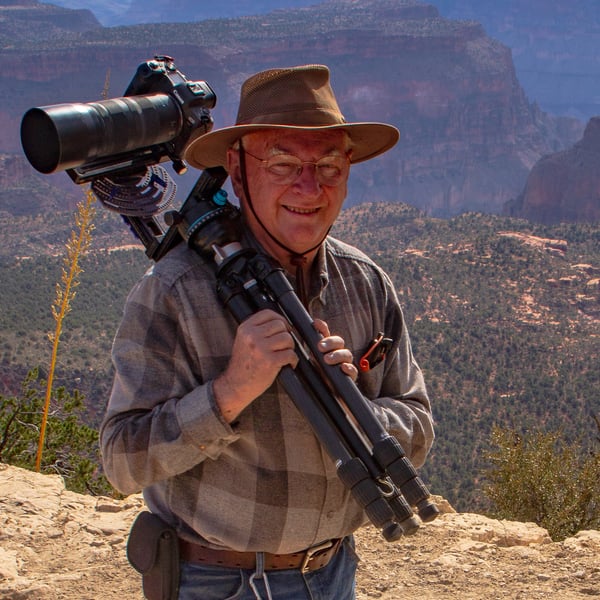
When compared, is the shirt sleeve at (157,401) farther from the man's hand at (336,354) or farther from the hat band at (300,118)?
the hat band at (300,118)

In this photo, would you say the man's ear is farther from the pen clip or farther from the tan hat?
the pen clip

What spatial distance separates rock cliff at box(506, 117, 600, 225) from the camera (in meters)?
83.8

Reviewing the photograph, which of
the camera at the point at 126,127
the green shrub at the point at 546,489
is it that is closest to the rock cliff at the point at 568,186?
the green shrub at the point at 546,489

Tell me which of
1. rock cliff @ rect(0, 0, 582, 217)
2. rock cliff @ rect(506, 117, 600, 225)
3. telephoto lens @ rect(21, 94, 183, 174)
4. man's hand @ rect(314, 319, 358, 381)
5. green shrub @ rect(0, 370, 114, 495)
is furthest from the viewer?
rock cliff @ rect(0, 0, 582, 217)

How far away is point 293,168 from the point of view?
2184mm

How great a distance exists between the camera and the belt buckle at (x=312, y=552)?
2.23 m

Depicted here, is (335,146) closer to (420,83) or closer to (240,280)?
(240,280)

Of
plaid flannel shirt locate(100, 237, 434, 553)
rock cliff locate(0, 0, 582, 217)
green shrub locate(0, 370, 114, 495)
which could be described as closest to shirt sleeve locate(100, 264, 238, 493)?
plaid flannel shirt locate(100, 237, 434, 553)

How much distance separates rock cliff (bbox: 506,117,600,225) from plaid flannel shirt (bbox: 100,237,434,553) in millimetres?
85815

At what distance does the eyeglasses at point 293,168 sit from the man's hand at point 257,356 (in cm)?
40

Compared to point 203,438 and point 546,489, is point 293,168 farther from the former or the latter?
point 546,489

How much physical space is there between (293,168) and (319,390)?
569 millimetres

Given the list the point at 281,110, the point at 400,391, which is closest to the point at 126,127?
the point at 281,110

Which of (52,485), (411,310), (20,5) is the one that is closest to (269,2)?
(20,5)
